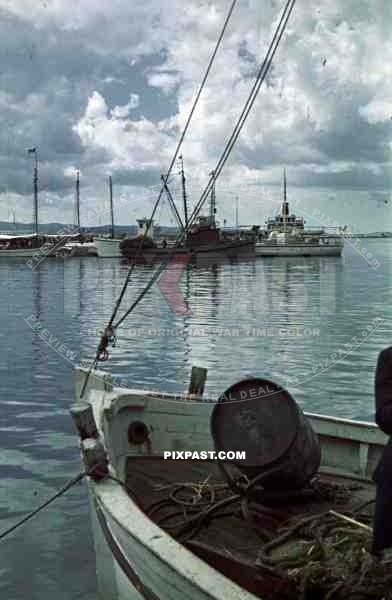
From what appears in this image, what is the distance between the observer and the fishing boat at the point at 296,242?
8619 centimetres

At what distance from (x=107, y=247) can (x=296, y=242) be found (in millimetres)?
26617

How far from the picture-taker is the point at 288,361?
60.5 feet

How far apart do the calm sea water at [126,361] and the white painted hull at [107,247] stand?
41.4 metres

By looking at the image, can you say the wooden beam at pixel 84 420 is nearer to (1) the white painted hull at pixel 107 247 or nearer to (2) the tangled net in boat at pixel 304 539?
(2) the tangled net in boat at pixel 304 539

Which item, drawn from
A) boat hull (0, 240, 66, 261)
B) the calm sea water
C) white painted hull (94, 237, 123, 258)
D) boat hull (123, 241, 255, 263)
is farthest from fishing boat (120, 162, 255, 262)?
the calm sea water

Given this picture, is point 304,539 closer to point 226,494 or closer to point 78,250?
point 226,494

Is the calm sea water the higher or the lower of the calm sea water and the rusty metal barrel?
the lower

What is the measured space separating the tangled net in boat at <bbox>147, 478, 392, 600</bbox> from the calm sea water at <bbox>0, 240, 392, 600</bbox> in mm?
1609

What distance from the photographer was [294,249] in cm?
8656

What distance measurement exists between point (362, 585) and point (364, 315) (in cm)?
2593

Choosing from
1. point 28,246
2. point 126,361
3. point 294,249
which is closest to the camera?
point 126,361

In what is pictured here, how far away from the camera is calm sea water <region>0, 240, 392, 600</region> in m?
7.48

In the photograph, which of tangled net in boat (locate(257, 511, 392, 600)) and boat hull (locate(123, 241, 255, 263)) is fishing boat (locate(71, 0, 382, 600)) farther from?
boat hull (locate(123, 241, 255, 263))

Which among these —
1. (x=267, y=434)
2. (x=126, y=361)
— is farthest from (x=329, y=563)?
(x=126, y=361)
